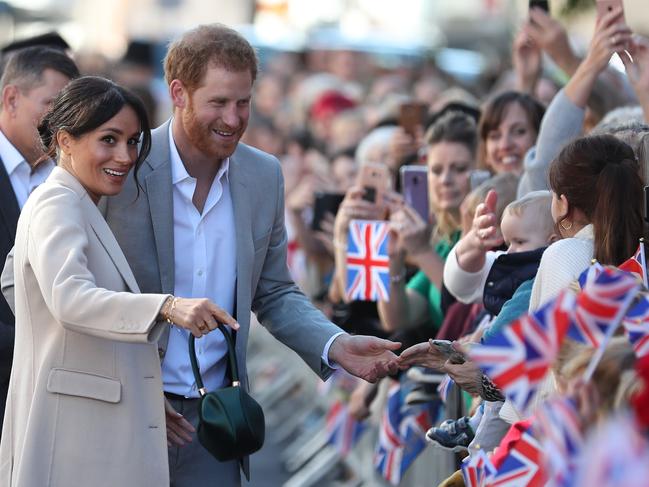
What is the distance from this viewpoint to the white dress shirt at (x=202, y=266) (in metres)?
4.86

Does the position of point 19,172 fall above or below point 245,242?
above

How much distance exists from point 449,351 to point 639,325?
1338mm

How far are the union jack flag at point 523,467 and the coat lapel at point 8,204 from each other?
7.71ft

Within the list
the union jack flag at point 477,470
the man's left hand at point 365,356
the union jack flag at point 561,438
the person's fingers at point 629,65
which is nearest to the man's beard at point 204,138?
the man's left hand at point 365,356

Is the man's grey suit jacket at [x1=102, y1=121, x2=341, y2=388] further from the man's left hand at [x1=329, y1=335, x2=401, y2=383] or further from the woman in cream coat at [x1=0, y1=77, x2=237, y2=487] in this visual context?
the woman in cream coat at [x1=0, y1=77, x2=237, y2=487]

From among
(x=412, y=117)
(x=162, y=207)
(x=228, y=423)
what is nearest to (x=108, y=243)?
(x=162, y=207)

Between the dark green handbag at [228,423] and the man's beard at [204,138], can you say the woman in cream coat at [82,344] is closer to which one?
the dark green handbag at [228,423]

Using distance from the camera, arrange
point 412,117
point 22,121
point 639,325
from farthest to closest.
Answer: point 412,117 → point 22,121 → point 639,325

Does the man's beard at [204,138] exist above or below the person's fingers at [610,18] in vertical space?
below

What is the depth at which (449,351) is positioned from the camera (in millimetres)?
4707

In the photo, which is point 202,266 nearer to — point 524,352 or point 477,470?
point 477,470

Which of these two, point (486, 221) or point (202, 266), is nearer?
point (202, 266)

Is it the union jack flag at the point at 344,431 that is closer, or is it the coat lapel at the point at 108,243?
the coat lapel at the point at 108,243

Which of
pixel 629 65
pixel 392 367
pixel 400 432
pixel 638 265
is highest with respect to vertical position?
pixel 629 65
